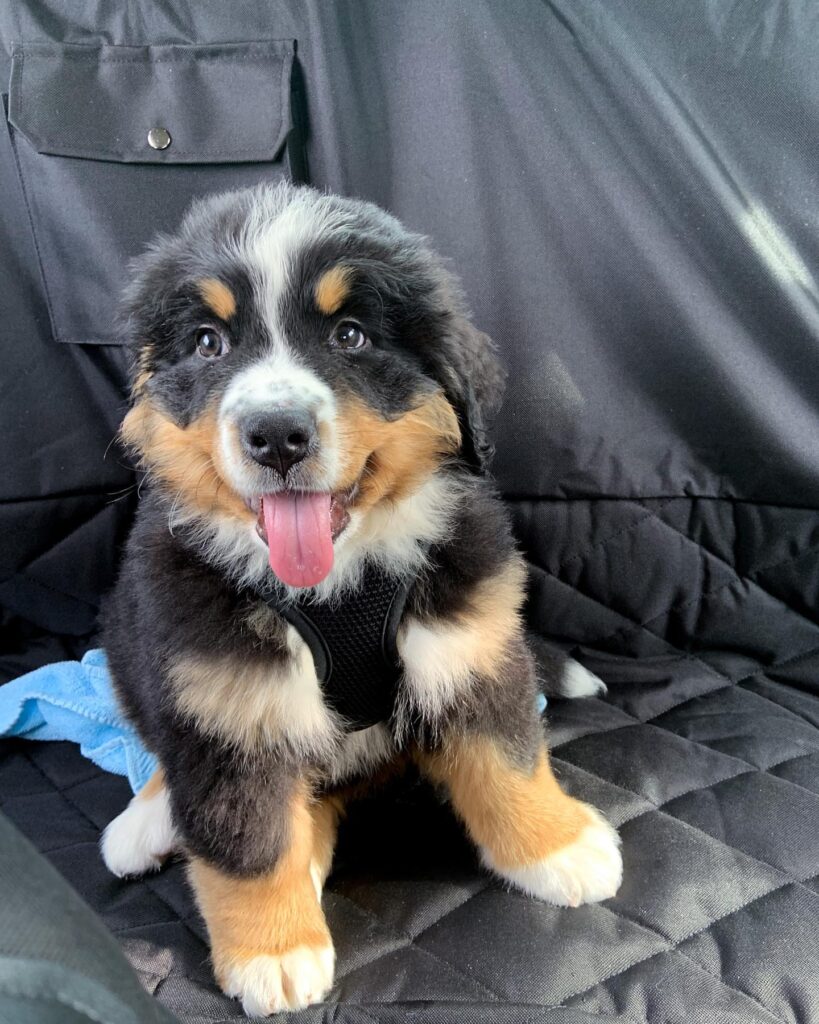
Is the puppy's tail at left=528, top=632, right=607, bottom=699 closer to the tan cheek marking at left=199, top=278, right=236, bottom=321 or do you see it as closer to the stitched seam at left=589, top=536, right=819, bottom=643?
the stitched seam at left=589, top=536, right=819, bottom=643

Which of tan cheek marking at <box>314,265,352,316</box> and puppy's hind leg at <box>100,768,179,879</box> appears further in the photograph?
puppy's hind leg at <box>100,768,179,879</box>

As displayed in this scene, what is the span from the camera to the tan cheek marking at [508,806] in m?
2.17

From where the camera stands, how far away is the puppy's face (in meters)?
1.82

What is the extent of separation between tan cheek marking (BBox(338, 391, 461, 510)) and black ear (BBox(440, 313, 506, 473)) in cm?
3

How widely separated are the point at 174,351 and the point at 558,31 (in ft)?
5.19

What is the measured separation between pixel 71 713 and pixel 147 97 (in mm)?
2007

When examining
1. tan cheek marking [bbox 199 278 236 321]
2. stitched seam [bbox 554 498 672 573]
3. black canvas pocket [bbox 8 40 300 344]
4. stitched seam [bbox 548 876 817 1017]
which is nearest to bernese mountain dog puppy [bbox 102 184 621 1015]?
tan cheek marking [bbox 199 278 236 321]

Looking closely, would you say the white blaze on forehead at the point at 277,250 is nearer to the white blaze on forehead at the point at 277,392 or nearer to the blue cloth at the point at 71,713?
the white blaze on forehead at the point at 277,392

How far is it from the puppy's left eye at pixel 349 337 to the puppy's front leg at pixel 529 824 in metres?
1.01

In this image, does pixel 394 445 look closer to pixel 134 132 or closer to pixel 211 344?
pixel 211 344

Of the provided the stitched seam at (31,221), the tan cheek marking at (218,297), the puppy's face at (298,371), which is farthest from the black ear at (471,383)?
the stitched seam at (31,221)

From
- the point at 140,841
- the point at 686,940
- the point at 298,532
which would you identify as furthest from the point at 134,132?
the point at 686,940

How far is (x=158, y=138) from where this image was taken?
2.77 metres

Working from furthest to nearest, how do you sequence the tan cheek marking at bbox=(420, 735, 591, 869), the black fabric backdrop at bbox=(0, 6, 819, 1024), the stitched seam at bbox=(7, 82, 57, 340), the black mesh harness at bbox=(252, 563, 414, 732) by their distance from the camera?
the stitched seam at bbox=(7, 82, 57, 340) → the black fabric backdrop at bbox=(0, 6, 819, 1024) → the tan cheek marking at bbox=(420, 735, 591, 869) → the black mesh harness at bbox=(252, 563, 414, 732)
